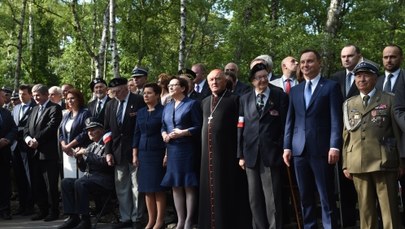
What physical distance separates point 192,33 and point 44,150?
64.4 feet

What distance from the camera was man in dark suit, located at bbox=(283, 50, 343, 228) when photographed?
579 cm

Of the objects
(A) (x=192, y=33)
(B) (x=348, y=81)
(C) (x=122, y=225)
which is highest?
(A) (x=192, y=33)

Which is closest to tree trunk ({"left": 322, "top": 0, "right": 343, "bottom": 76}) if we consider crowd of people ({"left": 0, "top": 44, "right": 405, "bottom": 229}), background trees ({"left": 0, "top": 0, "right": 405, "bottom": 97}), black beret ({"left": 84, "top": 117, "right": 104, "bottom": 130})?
background trees ({"left": 0, "top": 0, "right": 405, "bottom": 97})

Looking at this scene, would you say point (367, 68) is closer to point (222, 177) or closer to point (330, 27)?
point (222, 177)

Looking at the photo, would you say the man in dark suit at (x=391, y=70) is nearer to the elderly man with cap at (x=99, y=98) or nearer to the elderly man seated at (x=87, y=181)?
the elderly man seated at (x=87, y=181)

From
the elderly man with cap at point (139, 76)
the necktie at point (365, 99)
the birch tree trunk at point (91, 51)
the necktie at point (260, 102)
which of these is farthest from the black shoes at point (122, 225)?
the birch tree trunk at point (91, 51)

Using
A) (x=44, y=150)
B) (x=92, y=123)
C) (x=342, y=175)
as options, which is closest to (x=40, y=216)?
(x=44, y=150)

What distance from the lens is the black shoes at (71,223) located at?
8.06 metres

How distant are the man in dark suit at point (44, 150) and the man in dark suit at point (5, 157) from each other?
1.18ft

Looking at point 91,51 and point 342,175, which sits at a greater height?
point 91,51

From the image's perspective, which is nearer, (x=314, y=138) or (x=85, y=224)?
(x=314, y=138)

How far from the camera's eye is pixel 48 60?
3100 cm

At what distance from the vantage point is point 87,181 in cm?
805

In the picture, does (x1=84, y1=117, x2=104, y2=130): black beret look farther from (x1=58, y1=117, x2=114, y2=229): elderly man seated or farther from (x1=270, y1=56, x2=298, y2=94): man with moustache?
Answer: (x1=270, y1=56, x2=298, y2=94): man with moustache
